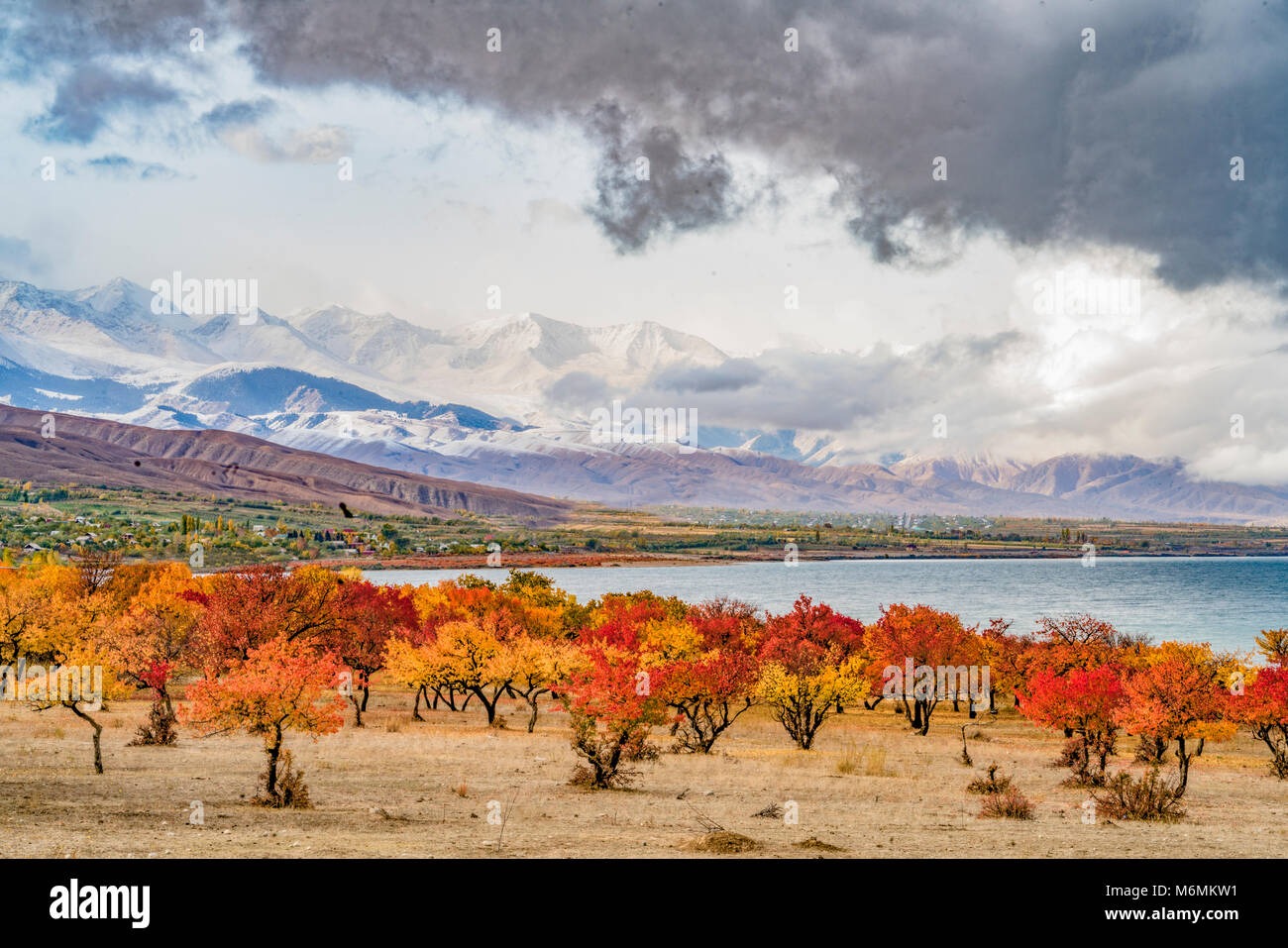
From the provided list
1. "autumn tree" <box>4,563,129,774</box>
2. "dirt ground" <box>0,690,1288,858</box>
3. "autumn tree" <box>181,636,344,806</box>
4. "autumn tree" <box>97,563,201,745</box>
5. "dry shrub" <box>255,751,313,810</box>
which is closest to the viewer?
"dirt ground" <box>0,690,1288,858</box>

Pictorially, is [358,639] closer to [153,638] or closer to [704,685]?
[153,638]

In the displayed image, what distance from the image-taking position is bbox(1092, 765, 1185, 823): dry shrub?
37281 millimetres

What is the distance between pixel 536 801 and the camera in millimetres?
37688

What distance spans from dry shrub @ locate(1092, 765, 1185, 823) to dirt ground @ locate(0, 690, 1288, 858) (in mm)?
836

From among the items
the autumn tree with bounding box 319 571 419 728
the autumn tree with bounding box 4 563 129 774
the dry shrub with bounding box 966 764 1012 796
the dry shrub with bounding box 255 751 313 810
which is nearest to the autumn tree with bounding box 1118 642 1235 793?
the dry shrub with bounding box 966 764 1012 796

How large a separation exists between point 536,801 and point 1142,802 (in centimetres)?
2313

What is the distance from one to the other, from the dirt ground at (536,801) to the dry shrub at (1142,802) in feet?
2.74

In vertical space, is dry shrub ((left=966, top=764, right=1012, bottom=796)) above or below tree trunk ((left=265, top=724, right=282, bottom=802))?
below

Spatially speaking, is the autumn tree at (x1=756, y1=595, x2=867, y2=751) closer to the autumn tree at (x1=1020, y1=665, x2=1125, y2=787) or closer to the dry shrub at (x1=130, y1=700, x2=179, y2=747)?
the autumn tree at (x1=1020, y1=665, x2=1125, y2=787)
